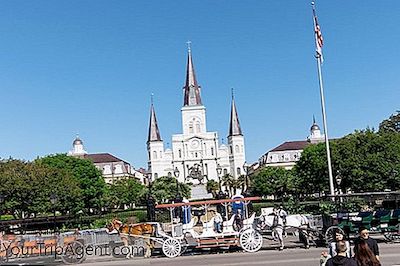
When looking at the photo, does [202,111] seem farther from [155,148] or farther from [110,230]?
[110,230]

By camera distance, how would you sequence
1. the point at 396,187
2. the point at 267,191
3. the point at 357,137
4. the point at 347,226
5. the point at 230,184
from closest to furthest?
the point at 347,226 → the point at 396,187 → the point at 357,137 → the point at 267,191 → the point at 230,184

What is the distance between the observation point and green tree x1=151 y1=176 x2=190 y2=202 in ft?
300

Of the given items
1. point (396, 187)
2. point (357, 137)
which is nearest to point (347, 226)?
point (396, 187)

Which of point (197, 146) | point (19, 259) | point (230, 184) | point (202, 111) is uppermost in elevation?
point (202, 111)

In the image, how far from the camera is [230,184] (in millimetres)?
123562

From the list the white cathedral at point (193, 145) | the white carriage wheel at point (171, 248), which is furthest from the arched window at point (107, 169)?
the white carriage wheel at point (171, 248)

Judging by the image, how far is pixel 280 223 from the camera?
72.3 ft

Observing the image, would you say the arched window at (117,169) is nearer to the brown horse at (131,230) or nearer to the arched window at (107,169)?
the arched window at (107,169)

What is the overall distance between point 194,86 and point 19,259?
420 feet

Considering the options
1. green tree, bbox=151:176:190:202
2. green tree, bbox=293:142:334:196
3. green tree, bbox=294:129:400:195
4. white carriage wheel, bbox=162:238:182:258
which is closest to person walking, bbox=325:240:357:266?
white carriage wheel, bbox=162:238:182:258

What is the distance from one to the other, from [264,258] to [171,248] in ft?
14.6

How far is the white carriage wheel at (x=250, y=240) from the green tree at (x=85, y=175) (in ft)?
213

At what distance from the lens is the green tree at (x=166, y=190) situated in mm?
91312

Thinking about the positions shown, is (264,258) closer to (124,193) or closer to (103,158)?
(124,193)
